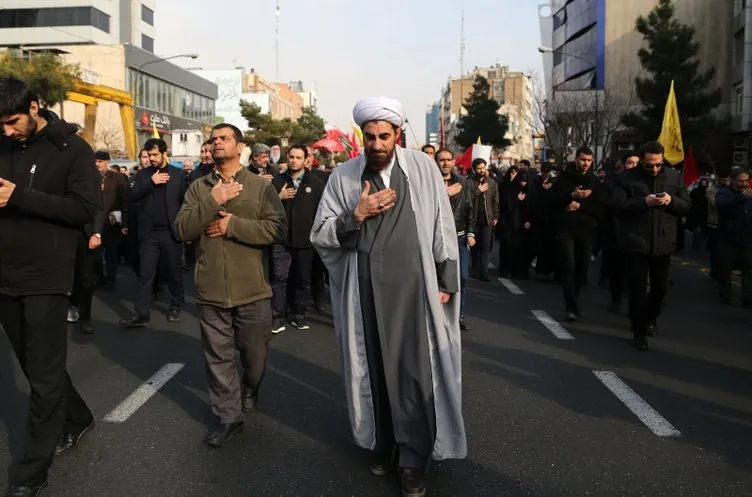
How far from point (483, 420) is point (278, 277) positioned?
339 centimetres

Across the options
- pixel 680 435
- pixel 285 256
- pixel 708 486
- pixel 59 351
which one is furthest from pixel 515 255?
pixel 59 351

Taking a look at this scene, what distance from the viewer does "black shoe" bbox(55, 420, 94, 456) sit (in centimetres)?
419

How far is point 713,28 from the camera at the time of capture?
144 ft

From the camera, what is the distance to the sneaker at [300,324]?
7844 millimetres

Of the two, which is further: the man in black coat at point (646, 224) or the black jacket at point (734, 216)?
the black jacket at point (734, 216)

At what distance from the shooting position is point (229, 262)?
449 cm

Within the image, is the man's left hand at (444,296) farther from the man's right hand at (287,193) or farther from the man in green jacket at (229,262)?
the man's right hand at (287,193)

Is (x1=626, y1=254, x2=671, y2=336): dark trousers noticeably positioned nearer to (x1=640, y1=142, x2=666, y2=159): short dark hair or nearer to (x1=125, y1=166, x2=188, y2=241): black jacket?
(x1=640, y1=142, x2=666, y2=159): short dark hair

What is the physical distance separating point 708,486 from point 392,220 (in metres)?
2.14

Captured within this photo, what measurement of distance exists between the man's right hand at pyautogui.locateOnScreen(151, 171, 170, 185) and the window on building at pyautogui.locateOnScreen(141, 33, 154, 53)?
63560mm

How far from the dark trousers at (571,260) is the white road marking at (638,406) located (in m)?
2.27

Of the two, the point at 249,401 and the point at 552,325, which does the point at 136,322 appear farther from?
the point at 552,325

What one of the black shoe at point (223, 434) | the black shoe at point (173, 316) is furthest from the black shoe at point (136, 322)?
the black shoe at point (223, 434)

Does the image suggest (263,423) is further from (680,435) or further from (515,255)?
(515,255)
